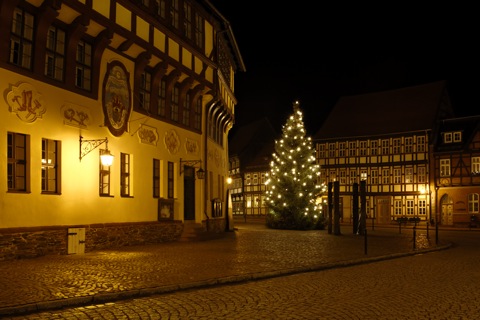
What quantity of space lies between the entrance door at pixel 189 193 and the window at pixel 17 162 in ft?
35.8

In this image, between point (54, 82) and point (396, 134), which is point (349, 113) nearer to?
point (396, 134)

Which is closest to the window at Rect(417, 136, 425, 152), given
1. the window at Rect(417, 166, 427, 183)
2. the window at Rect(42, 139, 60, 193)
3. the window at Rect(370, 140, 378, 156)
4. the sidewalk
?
the window at Rect(417, 166, 427, 183)

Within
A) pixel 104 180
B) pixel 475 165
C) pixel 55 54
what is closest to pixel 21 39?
pixel 55 54

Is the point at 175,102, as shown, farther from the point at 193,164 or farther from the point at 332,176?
the point at 332,176

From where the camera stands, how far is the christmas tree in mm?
39812

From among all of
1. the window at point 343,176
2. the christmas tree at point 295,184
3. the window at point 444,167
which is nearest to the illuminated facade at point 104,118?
the christmas tree at point 295,184

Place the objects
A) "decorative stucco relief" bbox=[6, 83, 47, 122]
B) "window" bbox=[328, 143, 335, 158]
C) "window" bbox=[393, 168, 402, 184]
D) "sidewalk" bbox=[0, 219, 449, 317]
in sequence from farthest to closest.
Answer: "window" bbox=[328, 143, 335, 158], "window" bbox=[393, 168, 402, 184], "decorative stucco relief" bbox=[6, 83, 47, 122], "sidewalk" bbox=[0, 219, 449, 317]

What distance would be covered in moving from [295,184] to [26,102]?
25.2m

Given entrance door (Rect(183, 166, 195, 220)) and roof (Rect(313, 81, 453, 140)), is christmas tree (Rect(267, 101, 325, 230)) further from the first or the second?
roof (Rect(313, 81, 453, 140))

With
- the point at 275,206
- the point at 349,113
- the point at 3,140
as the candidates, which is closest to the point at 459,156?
the point at 349,113

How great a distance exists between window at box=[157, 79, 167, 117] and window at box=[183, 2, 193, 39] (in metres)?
2.90

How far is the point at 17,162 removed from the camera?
16.9m

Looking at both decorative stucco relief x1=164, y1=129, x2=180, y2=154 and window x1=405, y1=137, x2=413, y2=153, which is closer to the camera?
decorative stucco relief x1=164, y1=129, x2=180, y2=154

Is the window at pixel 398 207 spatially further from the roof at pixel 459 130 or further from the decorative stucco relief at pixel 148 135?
the decorative stucco relief at pixel 148 135
